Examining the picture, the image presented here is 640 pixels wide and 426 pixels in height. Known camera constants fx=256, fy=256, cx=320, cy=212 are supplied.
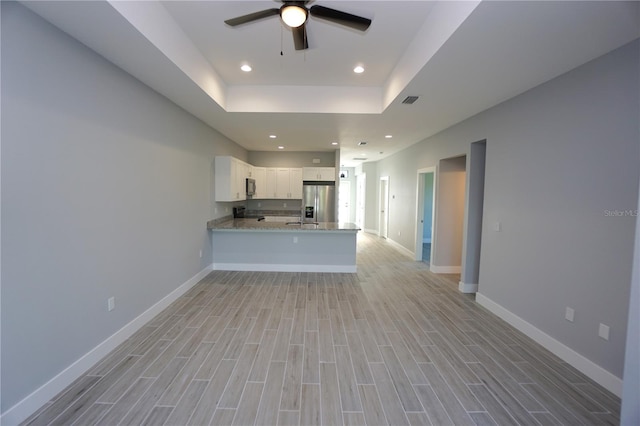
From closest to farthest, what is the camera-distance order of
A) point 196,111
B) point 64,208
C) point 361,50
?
point 64,208
point 361,50
point 196,111

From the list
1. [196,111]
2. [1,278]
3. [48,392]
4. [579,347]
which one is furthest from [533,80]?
[48,392]

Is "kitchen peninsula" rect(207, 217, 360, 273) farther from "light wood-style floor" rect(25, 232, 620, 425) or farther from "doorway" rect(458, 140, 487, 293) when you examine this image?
"doorway" rect(458, 140, 487, 293)

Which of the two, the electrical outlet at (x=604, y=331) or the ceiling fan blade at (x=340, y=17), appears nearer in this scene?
the ceiling fan blade at (x=340, y=17)

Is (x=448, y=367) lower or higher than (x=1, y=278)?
lower

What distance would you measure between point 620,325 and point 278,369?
279cm

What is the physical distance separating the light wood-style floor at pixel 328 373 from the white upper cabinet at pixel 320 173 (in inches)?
154

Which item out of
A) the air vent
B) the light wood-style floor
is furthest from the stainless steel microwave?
the air vent

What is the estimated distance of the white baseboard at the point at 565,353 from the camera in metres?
2.05

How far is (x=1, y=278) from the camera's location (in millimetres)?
1606

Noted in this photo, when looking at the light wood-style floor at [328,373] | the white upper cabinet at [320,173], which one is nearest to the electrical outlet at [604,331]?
the light wood-style floor at [328,373]

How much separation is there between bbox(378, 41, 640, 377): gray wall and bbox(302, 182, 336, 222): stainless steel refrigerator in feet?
12.4

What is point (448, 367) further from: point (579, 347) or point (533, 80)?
point (533, 80)

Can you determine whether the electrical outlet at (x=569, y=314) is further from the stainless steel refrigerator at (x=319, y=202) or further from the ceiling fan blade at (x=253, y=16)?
the stainless steel refrigerator at (x=319, y=202)

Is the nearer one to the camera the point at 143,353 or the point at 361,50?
the point at 143,353
